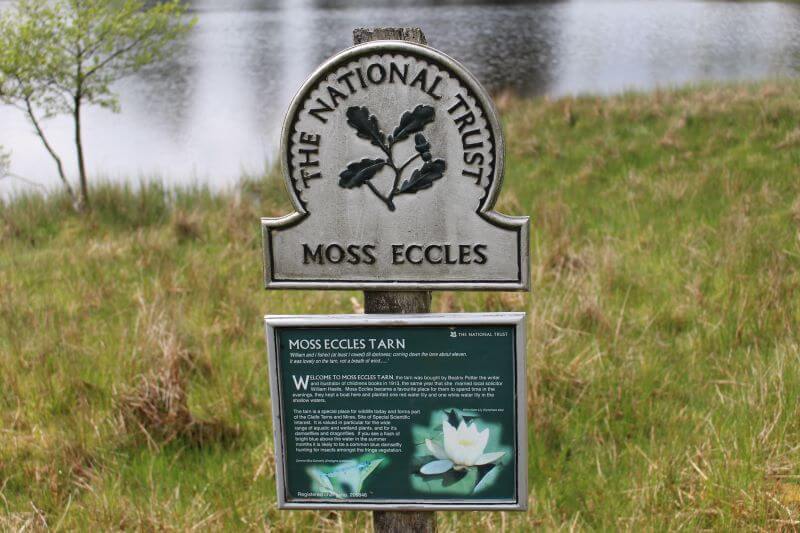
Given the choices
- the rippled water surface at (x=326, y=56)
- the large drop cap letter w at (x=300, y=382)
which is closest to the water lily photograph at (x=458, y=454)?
the large drop cap letter w at (x=300, y=382)

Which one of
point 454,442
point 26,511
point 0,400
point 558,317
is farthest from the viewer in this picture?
point 558,317

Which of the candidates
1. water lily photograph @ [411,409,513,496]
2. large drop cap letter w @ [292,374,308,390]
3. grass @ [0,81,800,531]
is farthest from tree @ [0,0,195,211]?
water lily photograph @ [411,409,513,496]

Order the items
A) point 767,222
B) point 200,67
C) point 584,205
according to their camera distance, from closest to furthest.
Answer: point 767,222 → point 584,205 → point 200,67

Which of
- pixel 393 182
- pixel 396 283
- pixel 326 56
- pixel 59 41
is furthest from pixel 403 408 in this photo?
pixel 326 56

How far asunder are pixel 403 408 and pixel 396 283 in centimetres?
33

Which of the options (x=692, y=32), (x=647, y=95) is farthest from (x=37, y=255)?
(x=692, y=32)

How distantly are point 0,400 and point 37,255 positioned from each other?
3353 millimetres

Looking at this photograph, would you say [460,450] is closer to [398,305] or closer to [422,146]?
Result: [398,305]

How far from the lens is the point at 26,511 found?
294 cm

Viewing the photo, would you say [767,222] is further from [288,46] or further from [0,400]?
[288,46]

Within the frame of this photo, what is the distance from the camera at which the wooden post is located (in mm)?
1973

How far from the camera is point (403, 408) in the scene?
212 centimetres

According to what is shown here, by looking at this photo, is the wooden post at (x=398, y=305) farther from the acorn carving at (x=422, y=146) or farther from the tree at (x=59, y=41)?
the tree at (x=59, y=41)

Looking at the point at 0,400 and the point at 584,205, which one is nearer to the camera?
the point at 0,400
